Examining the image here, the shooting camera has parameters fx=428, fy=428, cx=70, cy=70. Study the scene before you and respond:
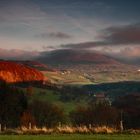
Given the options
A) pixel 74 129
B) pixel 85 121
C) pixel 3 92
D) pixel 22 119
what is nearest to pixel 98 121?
pixel 85 121

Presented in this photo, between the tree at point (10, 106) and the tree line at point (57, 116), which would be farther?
the tree line at point (57, 116)

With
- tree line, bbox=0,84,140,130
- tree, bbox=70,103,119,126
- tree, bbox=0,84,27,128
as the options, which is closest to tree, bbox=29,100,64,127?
tree line, bbox=0,84,140,130

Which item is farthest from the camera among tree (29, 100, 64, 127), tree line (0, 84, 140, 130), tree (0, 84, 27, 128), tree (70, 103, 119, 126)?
tree (29, 100, 64, 127)

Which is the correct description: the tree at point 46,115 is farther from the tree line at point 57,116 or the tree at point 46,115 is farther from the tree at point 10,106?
the tree at point 10,106

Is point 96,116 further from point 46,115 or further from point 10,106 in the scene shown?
point 10,106

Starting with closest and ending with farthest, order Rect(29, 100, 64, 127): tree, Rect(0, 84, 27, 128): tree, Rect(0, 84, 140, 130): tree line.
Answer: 1. Rect(0, 84, 27, 128): tree
2. Rect(0, 84, 140, 130): tree line
3. Rect(29, 100, 64, 127): tree

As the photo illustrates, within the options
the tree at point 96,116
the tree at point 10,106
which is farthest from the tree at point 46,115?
the tree at point 10,106

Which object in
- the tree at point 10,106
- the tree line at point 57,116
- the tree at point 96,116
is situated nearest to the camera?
the tree at point 10,106

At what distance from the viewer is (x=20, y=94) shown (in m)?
145

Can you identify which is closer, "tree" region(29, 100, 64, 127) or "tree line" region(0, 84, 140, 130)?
"tree line" region(0, 84, 140, 130)

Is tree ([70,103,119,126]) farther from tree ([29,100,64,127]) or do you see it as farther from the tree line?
tree ([29,100,64,127])

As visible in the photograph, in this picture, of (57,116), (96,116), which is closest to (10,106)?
(57,116)

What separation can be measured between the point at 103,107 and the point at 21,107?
50282 millimetres

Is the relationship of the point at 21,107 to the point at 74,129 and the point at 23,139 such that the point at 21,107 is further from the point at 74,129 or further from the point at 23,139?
the point at 23,139
